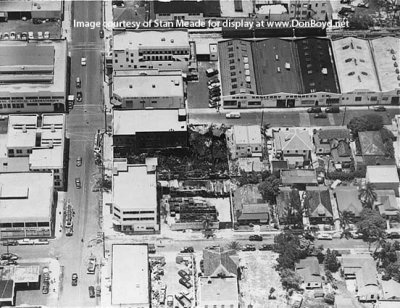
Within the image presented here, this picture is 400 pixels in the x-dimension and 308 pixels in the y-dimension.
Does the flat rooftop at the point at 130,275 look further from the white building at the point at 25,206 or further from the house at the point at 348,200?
the house at the point at 348,200

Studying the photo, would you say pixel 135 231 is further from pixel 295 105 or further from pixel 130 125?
pixel 295 105

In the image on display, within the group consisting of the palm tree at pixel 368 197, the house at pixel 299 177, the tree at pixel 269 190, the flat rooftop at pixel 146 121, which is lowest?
the palm tree at pixel 368 197

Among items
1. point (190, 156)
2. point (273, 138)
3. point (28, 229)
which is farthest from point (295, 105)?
point (28, 229)

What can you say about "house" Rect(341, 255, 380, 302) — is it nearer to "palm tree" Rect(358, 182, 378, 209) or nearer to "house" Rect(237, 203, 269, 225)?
"palm tree" Rect(358, 182, 378, 209)

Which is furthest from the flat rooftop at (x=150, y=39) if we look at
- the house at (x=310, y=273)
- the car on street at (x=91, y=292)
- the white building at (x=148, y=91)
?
the car on street at (x=91, y=292)

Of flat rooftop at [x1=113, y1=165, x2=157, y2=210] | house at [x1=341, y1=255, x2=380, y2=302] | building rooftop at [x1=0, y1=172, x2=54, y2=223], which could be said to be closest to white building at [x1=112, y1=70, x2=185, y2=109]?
flat rooftop at [x1=113, y1=165, x2=157, y2=210]

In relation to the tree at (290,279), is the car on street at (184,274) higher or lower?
higher

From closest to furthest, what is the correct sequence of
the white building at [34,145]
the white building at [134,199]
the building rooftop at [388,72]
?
the white building at [134,199] → the white building at [34,145] → the building rooftop at [388,72]

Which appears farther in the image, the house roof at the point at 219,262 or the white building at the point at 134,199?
the white building at the point at 134,199
